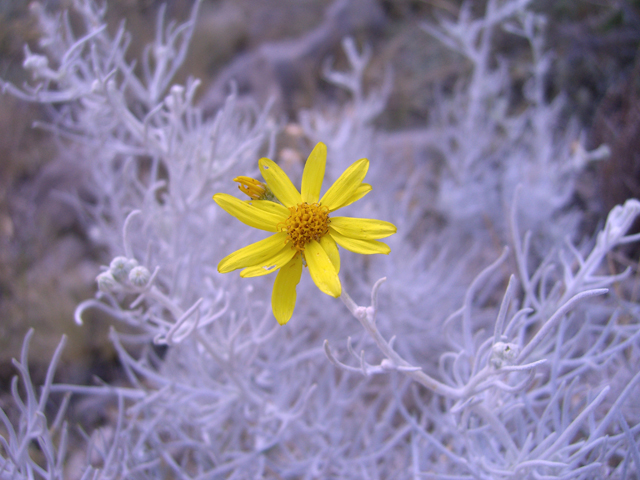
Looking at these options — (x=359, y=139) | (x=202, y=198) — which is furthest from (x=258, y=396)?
(x=359, y=139)

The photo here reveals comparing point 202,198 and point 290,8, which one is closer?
point 202,198

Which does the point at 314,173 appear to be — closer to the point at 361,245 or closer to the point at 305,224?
the point at 305,224

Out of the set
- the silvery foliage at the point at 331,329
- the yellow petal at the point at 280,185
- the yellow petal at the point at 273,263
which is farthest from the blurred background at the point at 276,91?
the yellow petal at the point at 273,263

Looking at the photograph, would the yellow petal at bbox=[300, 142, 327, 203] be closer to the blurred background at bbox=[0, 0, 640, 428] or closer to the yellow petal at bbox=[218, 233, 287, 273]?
the yellow petal at bbox=[218, 233, 287, 273]

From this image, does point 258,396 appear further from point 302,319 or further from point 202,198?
point 202,198

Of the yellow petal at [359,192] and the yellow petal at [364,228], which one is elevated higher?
the yellow petal at [359,192]

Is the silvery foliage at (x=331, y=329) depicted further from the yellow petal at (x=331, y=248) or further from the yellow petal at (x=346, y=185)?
the yellow petal at (x=346, y=185)

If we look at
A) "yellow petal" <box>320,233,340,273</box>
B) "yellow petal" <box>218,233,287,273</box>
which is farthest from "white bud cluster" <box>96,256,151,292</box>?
"yellow petal" <box>320,233,340,273</box>
